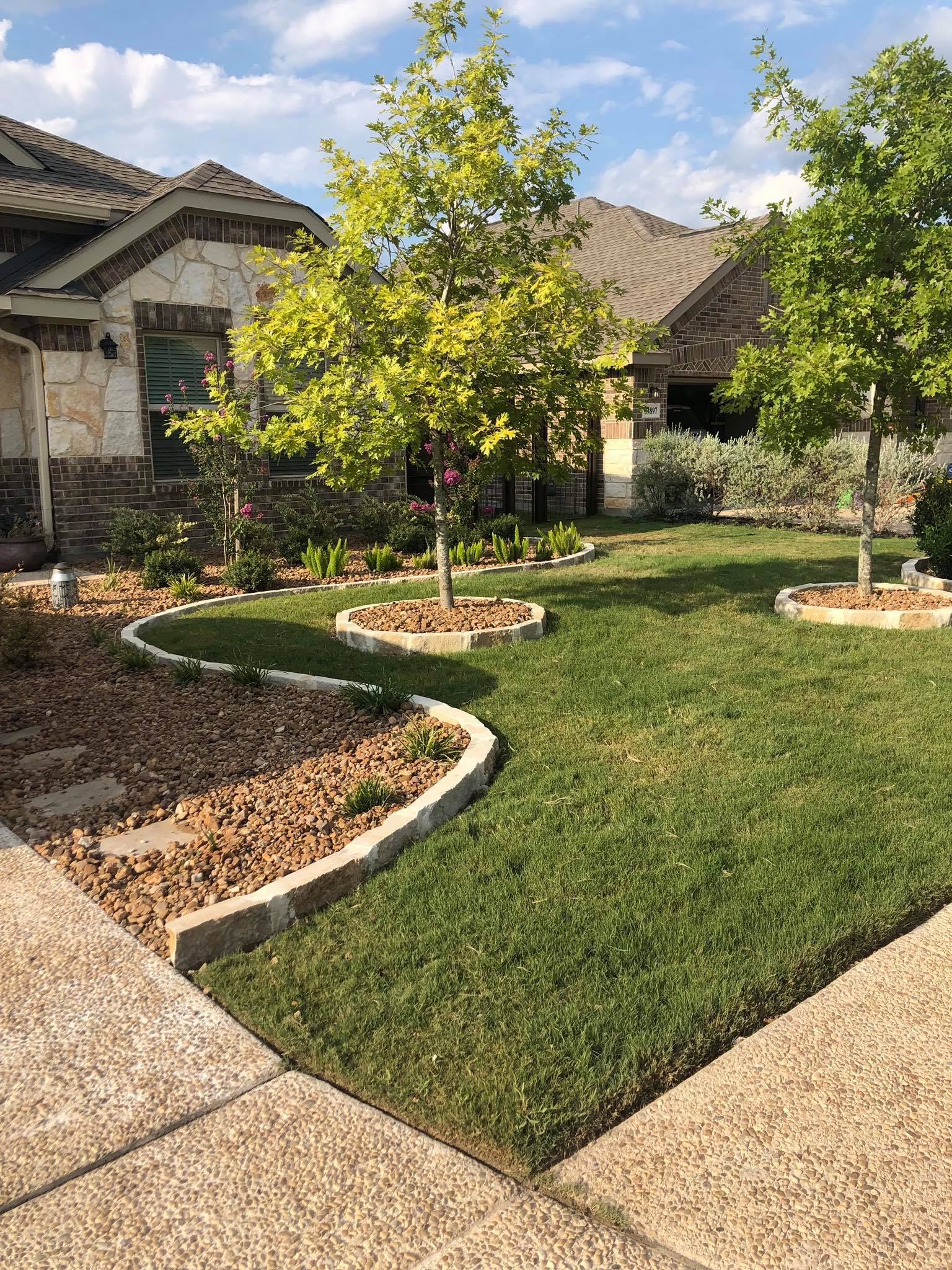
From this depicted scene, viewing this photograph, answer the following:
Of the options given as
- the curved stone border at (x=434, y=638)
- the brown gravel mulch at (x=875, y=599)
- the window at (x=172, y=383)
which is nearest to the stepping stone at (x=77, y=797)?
the curved stone border at (x=434, y=638)

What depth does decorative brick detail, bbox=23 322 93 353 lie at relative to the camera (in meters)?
11.6

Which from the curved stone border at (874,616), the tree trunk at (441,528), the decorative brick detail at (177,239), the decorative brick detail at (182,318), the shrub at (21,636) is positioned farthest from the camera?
the decorative brick detail at (182,318)

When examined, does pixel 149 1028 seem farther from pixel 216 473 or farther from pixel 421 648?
pixel 216 473

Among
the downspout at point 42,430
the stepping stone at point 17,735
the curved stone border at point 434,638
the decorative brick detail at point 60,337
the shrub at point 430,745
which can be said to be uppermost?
the decorative brick detail at point 60,337

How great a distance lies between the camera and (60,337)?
462 inches

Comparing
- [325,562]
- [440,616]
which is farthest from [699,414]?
[440,616]

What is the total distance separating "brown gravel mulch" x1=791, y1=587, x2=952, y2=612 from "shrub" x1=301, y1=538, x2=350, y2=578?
5002 mm

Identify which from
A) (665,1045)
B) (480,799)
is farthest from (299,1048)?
(480,799)

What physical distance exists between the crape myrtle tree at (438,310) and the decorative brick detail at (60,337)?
16.3ft

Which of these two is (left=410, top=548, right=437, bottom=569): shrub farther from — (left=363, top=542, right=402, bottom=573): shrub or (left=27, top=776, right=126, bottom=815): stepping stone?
(left=27, top=776, right=126, bottom=815): stepping stone

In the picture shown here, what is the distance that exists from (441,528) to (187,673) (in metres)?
2.80

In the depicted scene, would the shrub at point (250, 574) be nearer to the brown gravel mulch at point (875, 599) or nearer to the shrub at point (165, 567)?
the shrub at point (165, 567)

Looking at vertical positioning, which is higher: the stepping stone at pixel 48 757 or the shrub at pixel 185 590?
the shrub at pixel 185 590

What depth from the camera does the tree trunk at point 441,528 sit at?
26.8 feet
